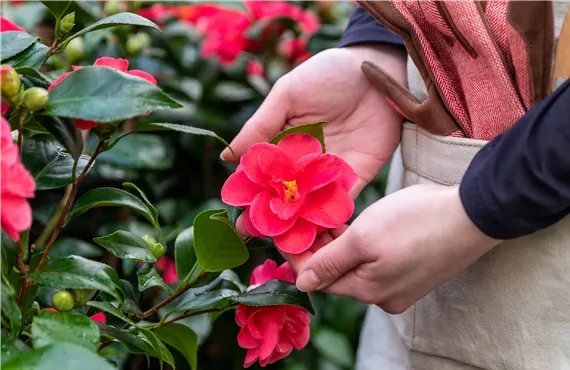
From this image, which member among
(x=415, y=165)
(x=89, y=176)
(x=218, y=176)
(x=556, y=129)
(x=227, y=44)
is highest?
(x=556, y=129)

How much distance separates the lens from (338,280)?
0.79 m

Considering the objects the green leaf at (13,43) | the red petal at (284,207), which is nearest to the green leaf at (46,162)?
the green leaf at (13,43)

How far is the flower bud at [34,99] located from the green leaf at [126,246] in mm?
184

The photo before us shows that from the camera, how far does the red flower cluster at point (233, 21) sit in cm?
157

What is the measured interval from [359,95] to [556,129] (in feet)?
1.23

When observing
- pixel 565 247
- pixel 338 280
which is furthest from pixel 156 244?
pixel 565 247

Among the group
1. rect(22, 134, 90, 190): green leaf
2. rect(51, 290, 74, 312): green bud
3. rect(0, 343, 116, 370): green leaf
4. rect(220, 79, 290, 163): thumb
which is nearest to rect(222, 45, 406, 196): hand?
rect(220, 79, 290, 163): thumb

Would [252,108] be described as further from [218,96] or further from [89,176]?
[89,176]

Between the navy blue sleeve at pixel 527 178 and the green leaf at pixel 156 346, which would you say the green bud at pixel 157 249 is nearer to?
the green leaf at pixel 156 346

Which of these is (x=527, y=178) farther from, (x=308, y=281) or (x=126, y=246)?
(x=126, y=246)

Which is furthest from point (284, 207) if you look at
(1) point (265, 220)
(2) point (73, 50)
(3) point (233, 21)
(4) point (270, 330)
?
(3) point (233, 21)

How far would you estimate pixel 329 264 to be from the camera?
30.0 inches

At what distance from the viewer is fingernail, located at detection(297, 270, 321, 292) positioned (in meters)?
0.77

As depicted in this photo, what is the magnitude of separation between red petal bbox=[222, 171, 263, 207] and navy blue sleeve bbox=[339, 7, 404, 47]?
32 cm
